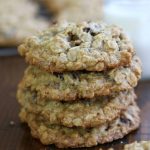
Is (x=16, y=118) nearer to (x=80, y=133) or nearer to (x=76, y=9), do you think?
(x=80, y=133)

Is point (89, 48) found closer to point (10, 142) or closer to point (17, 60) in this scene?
point (10, 142)

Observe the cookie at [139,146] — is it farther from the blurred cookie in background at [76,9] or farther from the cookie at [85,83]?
the blurred cookie in background at [76,9]

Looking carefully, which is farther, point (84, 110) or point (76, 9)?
point (76, 9)

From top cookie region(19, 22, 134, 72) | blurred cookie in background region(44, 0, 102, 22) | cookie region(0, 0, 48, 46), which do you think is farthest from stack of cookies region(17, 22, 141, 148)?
blurred cookie in background region(44, 0, 102, 22)

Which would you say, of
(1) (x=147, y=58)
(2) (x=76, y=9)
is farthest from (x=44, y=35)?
(2) (x=76, y=9)

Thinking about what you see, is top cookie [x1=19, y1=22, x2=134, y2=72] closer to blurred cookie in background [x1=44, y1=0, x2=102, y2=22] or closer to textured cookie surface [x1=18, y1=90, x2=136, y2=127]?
textured cookie surface [x1=18, y1=90, x2=136, y2=127]

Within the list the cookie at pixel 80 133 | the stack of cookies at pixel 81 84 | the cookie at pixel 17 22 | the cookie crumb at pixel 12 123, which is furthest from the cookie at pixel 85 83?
the cookie at pixel 17 22

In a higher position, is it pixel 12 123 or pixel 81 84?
pixel 81 84

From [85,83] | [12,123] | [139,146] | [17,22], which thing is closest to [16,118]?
[12,123]
